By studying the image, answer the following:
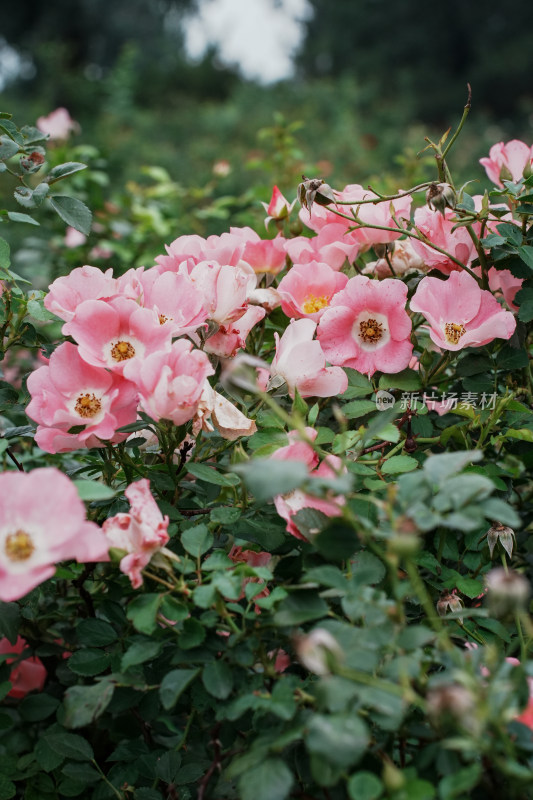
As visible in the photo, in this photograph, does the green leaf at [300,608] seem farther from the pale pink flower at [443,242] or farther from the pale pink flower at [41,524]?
the pale pink flower at [443,242]

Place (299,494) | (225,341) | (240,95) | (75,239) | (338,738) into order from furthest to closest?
→ (240,95) → (75,239) → (225,341) → (299,494) → (338,738)

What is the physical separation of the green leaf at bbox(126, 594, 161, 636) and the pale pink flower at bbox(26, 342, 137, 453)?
6.1 inches

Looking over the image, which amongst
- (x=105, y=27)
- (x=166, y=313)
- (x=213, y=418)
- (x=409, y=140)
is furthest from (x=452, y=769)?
(x=105, y=27)

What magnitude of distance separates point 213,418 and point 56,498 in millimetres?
215

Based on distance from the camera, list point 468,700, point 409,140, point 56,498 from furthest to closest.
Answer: point 409,140, point 56,498, point 468,700

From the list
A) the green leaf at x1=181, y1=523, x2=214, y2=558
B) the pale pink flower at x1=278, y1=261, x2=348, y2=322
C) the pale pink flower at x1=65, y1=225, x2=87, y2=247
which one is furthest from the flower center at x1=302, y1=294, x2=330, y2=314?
the pale pink flower at x1=65, y1=225, x2=87, y2=247

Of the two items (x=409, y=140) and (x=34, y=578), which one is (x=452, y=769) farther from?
(x=409, y=140)

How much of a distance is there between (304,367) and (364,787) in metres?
0.40

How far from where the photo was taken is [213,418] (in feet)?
2.28

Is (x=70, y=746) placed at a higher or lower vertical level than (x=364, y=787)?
lower

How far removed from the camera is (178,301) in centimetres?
74

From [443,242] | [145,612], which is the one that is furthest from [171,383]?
[443,242]

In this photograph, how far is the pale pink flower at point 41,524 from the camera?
504 millimetres

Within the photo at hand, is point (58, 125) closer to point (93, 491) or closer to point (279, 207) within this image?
point (279, 207)
